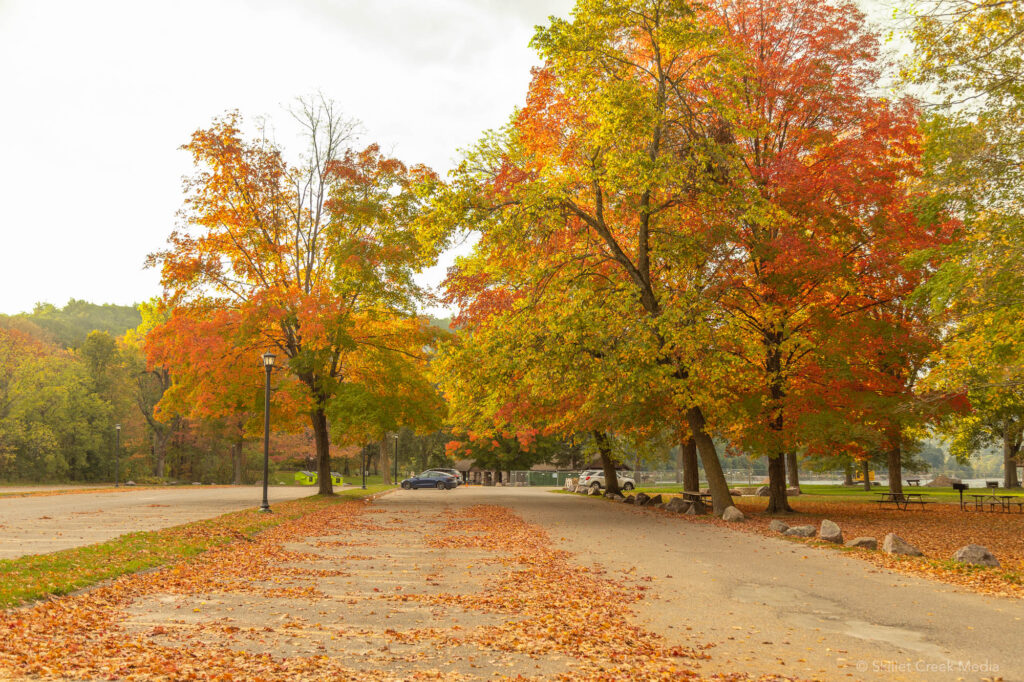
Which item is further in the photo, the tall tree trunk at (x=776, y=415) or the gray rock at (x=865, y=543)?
the tall tree trunk at (x=776, y=415)

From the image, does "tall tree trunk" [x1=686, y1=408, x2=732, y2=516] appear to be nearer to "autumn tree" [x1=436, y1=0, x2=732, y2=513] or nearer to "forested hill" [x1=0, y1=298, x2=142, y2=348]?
"autumn tree" [x1=436, y1=0, x2=732, y2=513]

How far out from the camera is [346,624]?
6977 millimetres

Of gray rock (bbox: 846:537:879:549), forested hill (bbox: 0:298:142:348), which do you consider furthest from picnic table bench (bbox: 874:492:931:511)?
forested hill (bbox: 0:298:142:348)

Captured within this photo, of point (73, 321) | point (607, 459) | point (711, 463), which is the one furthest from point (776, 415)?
Answer: point (73, 321)

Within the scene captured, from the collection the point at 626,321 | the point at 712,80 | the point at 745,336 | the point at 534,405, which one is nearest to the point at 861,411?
the point at 745,336

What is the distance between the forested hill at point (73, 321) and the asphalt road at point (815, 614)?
67137 mm

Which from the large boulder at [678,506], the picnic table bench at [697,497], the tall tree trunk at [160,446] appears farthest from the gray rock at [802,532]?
the tall tree trunk at [160,446]

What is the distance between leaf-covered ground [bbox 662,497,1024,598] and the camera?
985 cm

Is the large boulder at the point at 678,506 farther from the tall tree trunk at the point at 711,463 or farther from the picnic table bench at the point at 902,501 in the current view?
the picnic table bench at the point at 902,501

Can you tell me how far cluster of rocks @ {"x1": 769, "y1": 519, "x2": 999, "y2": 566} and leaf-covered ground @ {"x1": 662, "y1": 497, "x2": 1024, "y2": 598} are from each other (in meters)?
0.19

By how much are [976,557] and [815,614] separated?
498 cm

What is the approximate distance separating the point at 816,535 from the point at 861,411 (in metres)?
5.22

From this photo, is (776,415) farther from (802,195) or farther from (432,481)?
(432,481)

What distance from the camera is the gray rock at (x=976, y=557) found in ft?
35.1
